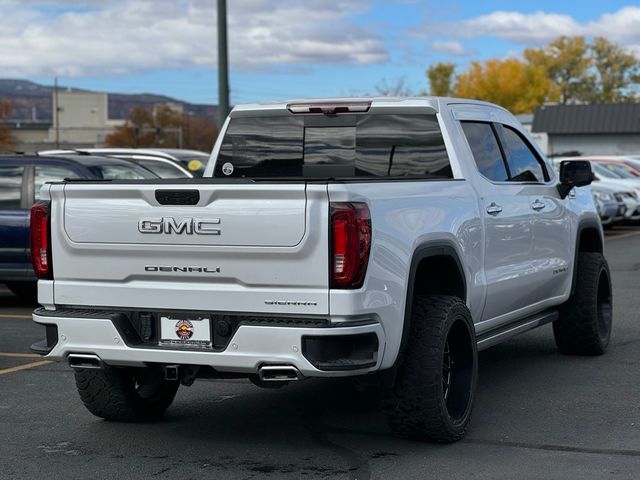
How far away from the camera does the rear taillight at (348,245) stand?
216 inches

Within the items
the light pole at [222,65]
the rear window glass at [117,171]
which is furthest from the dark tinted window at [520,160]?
the light pole at [222,65]

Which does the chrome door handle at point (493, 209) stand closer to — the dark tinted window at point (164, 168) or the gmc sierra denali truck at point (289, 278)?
the gmc sierra denali truck at point (289, 278)

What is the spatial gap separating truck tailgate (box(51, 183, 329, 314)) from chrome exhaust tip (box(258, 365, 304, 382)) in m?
0.28

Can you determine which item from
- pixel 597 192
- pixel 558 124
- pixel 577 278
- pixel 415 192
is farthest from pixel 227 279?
pixel 558 124

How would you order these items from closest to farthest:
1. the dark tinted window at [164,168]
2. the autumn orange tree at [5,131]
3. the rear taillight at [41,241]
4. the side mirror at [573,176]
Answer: the rear taillight at [41,241] → the side mirror at [573,176] → the dark tinted window at [164,168] → the autumn orange tree at [5,131]

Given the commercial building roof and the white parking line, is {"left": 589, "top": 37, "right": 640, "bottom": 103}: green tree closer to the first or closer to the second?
the commercial building roof

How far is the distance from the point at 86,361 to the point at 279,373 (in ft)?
3.65

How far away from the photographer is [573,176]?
866 centimetres

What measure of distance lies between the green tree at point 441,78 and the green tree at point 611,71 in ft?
59.2

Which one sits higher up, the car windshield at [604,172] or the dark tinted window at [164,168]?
the dark tinted window at [164,168]

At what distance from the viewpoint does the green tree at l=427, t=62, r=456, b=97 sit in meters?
115

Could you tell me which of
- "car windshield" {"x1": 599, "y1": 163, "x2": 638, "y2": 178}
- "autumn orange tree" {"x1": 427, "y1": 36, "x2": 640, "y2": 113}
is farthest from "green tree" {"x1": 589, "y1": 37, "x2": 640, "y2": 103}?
"car windshield" {"x1": 599, "y1": 163, "x2": 638, "y2": 178}

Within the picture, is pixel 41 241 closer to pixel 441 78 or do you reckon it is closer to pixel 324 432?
pixel 324 432

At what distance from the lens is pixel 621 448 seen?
20.3 ft
